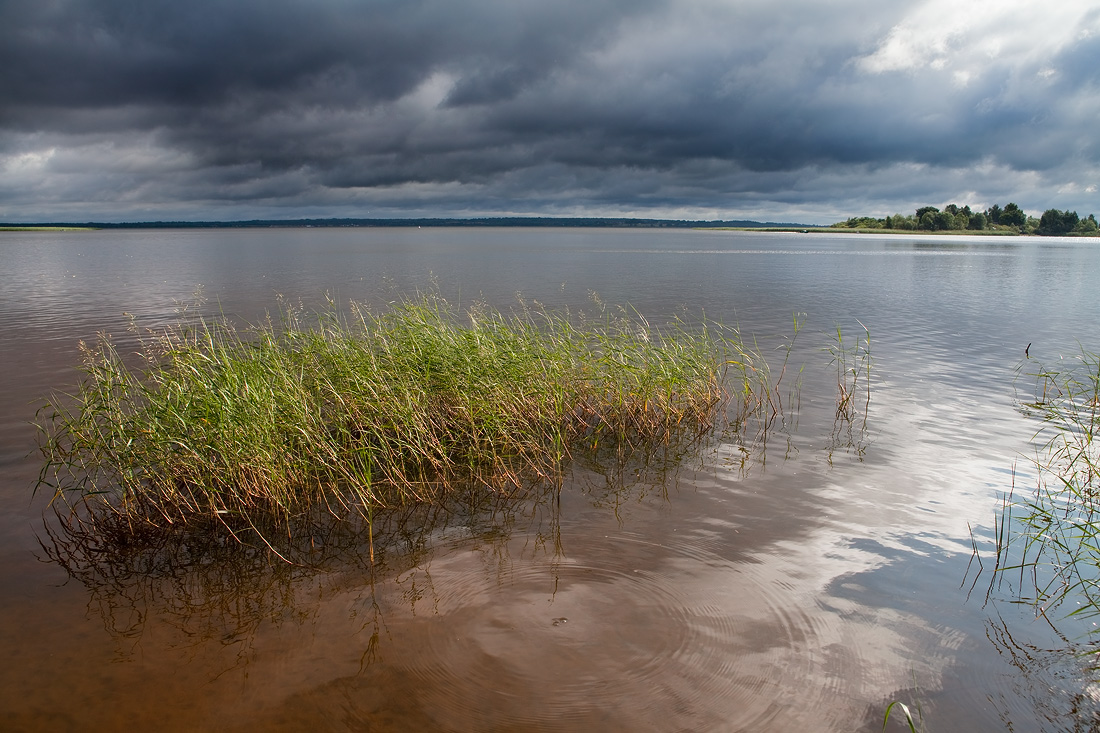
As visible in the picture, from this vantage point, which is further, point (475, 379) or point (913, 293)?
point (913, 293)

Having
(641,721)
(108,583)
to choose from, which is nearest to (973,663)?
(641,721)

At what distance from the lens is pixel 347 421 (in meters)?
11.0

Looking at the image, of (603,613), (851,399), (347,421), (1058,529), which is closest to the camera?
(603,613)

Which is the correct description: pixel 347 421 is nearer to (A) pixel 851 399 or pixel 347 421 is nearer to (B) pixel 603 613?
A: (B) pixel 603 613

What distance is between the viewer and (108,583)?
7172 millimetres

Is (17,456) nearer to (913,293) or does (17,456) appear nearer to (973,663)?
(973,663)

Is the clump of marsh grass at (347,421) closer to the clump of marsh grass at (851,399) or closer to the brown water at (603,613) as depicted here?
the brown water at (603,613)

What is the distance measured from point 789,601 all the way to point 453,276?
4417cm

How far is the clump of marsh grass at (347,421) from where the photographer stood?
8359mm

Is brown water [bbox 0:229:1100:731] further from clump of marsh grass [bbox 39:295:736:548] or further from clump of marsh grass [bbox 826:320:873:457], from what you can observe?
clump of marsh grass [bbox 39:295:736:548]

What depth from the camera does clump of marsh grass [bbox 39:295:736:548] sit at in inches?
329

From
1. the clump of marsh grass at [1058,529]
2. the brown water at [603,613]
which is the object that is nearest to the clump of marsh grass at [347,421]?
the brown water at [603,613]

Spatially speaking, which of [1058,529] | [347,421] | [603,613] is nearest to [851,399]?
[1058,529]

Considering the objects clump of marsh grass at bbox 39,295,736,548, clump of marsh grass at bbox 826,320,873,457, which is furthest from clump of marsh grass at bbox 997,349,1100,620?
clump of marsh grass at bbox 39,295,736,548
